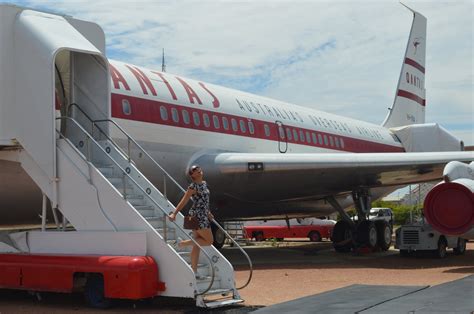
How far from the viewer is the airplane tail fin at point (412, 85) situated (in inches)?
1168

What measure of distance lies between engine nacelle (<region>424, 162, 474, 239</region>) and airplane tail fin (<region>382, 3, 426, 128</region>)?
15.6 metres

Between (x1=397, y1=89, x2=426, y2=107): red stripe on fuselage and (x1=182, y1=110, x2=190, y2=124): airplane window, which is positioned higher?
(x1=397, y1=89, x2=426, y2=107): red stripe on fuselage

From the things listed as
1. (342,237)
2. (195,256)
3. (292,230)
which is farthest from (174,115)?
(292,230)

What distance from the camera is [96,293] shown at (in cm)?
902

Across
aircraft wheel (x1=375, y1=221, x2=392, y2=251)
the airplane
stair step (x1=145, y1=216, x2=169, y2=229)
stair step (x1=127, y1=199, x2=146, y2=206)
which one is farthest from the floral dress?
aircraft wheel (x1=375, y1=221, x2=392, y2=251)

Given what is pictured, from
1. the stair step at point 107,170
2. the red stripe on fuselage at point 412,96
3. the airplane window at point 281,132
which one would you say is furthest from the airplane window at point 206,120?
the red stripe on fuselage at point 412,96

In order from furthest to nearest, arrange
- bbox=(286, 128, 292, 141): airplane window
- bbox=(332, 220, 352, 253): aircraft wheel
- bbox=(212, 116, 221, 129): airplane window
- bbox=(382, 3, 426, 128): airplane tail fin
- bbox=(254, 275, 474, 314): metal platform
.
Result: 1. bbox=(382, 3, 426, 128): airplane tail fin
2. bbox=(332, 220, 352, 253): aircraft wheel
3. bbox=(286, 128, 292, 141): airplane window
4. bbox=(212, 116, 221, 129): airplane window
5. bbox=(254, 275, 474, 314): metal platform

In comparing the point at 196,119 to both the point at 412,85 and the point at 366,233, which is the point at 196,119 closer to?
the point at 366,233

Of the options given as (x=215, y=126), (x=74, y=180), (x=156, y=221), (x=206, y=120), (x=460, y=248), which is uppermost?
(x=206, y=120)

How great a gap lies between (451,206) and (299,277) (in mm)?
3353

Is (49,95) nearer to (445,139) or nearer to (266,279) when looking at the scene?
(266,279)

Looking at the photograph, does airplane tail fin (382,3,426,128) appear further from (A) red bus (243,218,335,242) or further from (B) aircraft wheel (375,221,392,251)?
(B) aircraft wheel (375,221,392,251)

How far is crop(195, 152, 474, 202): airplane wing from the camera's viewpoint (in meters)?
15.6

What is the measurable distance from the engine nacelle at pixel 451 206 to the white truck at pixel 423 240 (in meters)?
3.30
